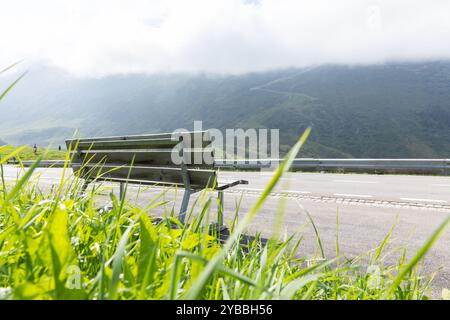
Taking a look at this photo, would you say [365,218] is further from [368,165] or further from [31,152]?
[31,152]

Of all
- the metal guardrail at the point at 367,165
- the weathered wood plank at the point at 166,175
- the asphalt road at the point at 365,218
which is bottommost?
the asphalt road at the point at 365,218

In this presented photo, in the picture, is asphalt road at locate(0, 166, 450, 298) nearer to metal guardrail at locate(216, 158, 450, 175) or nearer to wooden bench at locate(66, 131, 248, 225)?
wooden bench at locate(66, 131, 248, 225)

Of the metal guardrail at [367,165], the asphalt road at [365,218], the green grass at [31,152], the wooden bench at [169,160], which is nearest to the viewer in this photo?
the green grass at [31,152]

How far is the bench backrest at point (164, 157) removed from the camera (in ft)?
10.3

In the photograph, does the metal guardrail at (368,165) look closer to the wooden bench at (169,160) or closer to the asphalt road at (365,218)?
the asphalt road at (365,218)

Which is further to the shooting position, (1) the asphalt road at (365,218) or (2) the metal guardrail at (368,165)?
(2) the metal guardrail at (368,165)

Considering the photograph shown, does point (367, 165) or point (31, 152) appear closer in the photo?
point (367, 165)

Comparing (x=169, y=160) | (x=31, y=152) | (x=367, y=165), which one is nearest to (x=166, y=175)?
(x=169, y=160)

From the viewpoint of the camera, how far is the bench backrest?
3152mm

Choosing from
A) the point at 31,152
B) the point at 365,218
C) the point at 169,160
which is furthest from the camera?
the point at 31,152

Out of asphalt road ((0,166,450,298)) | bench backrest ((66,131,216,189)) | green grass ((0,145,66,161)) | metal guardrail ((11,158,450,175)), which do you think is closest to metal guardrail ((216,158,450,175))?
metal guardrail ((11,158,450,175))

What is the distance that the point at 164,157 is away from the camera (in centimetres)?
341

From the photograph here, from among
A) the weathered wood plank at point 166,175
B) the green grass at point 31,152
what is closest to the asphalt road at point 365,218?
the weathered wood plank at point 166,175
